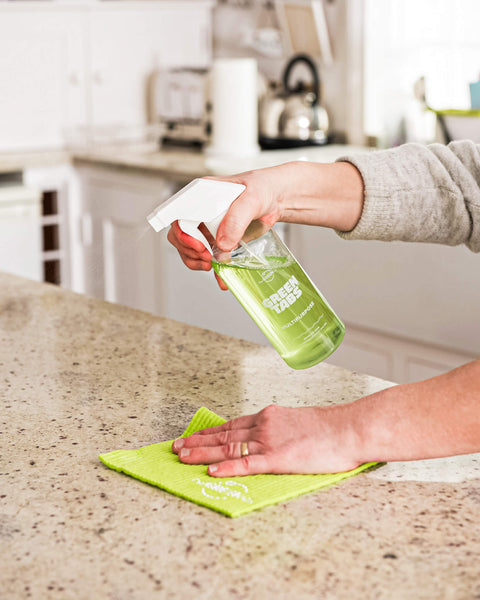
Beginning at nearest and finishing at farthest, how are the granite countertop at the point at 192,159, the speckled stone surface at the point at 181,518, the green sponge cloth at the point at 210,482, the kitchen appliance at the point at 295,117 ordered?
the speckled stone surface at the point at 181,518 → the green sponge cloth at the point at 210,482 → the granite countertop at the point at 192,159 → the kitchen appliance at the point at 295,117

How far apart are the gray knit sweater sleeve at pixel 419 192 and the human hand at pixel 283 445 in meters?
0.39

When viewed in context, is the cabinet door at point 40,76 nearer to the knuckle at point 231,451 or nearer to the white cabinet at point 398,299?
the white cabinet at point 398,299

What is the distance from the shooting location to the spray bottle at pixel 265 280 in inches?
34.0

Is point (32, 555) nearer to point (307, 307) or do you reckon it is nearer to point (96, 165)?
point (307, 307)

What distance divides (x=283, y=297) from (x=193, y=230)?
0.40 feet

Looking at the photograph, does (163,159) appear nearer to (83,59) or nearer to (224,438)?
(83,59)

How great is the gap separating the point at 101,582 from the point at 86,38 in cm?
301

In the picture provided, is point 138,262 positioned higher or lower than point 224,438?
lower

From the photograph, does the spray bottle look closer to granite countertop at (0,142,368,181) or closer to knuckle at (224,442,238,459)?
knuckle at (224,442,238,459)

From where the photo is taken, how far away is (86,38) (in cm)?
332

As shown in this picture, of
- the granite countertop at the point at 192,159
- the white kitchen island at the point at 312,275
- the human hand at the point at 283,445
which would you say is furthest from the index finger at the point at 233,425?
the granite countertop at the point at 192,159

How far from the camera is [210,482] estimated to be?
79 cm

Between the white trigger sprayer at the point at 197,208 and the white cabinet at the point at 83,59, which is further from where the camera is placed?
the white cabinet at the point at 83,59

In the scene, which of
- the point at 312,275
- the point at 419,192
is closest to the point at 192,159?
the point at 312,275
